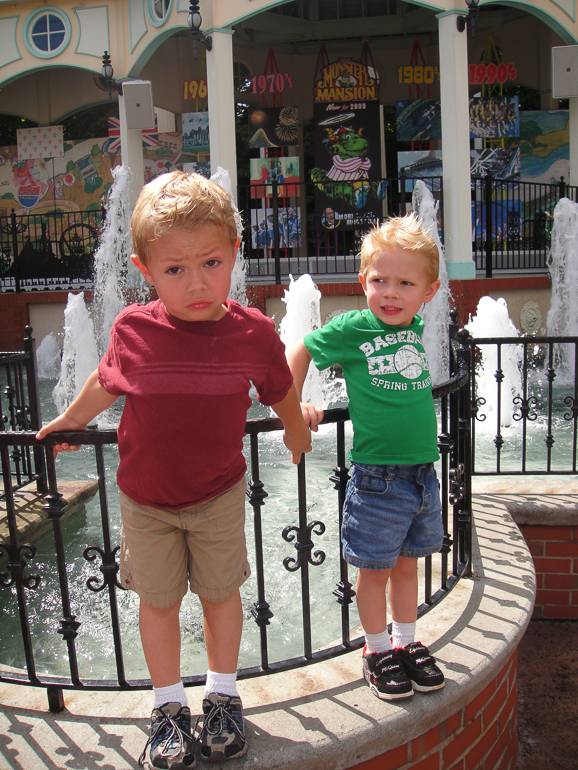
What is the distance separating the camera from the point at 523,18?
11.7m

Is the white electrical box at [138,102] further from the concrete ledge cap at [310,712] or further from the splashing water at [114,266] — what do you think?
the concrete ledge cap at [310,712]

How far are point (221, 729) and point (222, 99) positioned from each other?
8.22 metres

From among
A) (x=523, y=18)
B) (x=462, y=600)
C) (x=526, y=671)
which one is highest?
(x=523, y=18)

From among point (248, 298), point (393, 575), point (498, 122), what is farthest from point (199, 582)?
point (498, 122)

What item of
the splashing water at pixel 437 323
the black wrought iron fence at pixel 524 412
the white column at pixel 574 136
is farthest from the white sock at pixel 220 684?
the white column at pixel 574 136

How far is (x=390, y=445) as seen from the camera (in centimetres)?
180

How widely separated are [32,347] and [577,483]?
3.07 meters

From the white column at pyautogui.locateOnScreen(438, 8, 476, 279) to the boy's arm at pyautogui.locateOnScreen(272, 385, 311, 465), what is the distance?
7.10m

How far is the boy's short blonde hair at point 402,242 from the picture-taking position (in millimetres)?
1794

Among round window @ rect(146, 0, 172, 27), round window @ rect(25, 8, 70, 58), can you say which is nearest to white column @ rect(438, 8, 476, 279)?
round window @ rect(146, 0, 172, 27)

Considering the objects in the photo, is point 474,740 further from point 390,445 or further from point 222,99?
point 222,99

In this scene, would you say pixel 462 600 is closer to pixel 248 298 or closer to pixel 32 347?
Answer: pixel 32 347

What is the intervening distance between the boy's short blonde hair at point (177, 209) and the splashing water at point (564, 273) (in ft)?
26.0

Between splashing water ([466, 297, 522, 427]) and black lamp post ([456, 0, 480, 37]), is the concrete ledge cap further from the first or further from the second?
black lamp post ([456, 0, 480, 37])
